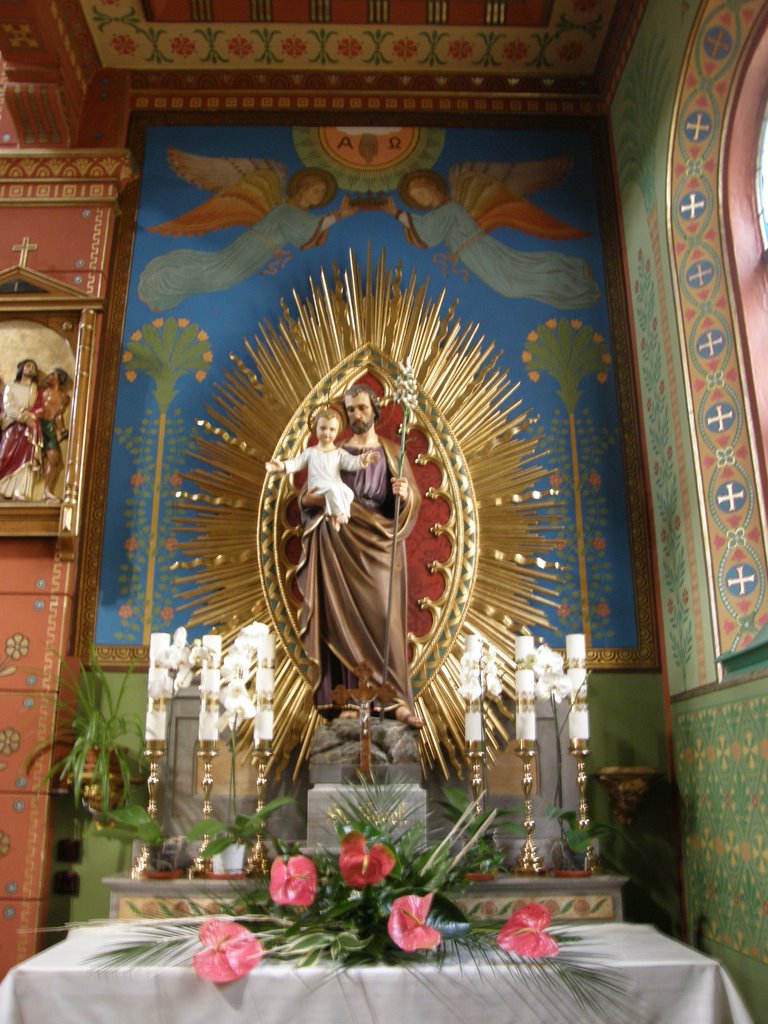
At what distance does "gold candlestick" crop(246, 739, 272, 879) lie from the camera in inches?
180

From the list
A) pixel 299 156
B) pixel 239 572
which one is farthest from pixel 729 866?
pixel 299 156

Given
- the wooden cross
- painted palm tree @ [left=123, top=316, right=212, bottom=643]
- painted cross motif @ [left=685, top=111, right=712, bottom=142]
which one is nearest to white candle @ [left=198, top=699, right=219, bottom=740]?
painted palm tree @ [left=123, top=316, right=212, bottom=643]

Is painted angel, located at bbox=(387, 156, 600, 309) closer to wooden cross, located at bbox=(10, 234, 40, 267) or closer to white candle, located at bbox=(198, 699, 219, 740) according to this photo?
wooden cross, located at bbox=(10, 234, 40, 267)

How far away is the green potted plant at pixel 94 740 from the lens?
5156 mm

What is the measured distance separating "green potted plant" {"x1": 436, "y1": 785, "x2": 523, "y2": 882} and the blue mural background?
121 centimetres

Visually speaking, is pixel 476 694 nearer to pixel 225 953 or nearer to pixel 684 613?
pixel 684 613

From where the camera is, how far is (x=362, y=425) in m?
5.59

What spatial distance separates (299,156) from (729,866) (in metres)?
5.17

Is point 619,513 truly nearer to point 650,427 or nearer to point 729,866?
point 650,427

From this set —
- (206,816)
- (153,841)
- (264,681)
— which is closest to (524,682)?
(264,681)

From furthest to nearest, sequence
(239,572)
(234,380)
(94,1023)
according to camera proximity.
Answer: (234,380)
(239,572)
(94,1023)

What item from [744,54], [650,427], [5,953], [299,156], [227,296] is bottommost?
[5,953]

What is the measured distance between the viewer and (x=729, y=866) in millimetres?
4605

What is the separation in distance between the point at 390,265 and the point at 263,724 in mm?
3281
